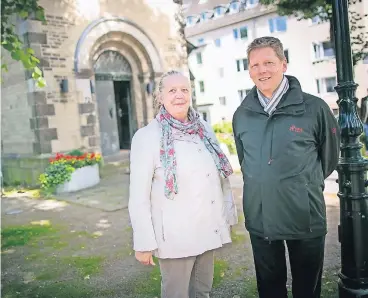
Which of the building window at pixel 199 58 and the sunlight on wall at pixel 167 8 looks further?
the building window at pixel 199 58

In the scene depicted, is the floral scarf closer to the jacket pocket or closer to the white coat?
the white coat

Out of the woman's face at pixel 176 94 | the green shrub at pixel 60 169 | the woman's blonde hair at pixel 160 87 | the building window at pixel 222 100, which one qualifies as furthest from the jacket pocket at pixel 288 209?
the building window at pixel 222 100

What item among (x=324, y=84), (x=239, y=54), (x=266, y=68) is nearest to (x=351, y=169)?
(x=266, y=68)

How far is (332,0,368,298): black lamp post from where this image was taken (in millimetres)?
2617

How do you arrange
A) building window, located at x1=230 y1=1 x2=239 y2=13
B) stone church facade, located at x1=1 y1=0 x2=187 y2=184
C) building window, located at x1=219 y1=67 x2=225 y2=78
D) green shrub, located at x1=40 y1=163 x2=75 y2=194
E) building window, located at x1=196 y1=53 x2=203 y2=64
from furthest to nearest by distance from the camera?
1. building window, located at x1=219 y1=67 x2=225 y2=78
2. building window, located at x1=196 y1=53 x2=203 y2=64
3. stone church facade, located at x1=1 y1=0 x2=187 y2=184
4. green shrub, located at x1=40 y1=163 x2=75 y2=194
5. building window, located at x1=230 y1=1 x2=239 y2=13

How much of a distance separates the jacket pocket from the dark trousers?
114 mm

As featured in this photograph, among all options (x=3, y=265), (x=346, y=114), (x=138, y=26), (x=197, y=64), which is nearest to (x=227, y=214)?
(x=346, y=114)

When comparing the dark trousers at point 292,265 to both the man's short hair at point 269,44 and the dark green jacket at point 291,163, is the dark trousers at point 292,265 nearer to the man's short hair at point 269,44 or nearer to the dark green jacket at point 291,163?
the dark green jacket at point 291,163

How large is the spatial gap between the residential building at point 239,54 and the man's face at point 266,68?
8069 mm

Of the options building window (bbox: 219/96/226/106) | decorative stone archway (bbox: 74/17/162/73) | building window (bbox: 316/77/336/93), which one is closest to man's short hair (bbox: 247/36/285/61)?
decorative stone archway (bbox: 74/17/162/73)

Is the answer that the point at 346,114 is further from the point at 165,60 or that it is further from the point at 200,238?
the point at 165,60

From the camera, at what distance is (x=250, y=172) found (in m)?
2.33

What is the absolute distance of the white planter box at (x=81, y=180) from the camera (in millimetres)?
8516

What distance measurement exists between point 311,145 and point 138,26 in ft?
32.8
